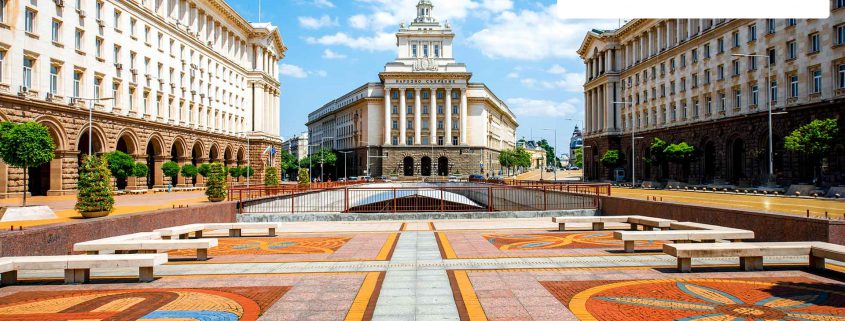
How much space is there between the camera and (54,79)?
130 feet

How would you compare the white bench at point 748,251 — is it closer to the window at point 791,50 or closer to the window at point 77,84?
the window at point 791,50

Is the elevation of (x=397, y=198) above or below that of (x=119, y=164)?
below

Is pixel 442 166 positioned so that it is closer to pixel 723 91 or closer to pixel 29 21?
pixel 723 91

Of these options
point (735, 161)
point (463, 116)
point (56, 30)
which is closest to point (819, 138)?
point (735, 161)

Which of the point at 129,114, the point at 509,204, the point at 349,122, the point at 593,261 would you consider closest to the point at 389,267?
the point at 593,261

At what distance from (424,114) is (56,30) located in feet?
277

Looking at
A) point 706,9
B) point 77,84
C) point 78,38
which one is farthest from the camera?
point 78,38

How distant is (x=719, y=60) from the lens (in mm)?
58219

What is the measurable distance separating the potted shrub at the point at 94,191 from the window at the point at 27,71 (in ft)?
72.6

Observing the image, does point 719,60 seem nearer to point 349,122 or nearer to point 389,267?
point 389,267

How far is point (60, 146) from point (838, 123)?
52.1 meters

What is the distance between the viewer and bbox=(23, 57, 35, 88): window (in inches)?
1428

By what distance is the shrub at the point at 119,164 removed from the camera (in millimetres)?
40031

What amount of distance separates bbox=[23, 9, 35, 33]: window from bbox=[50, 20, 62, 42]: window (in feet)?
6.78
